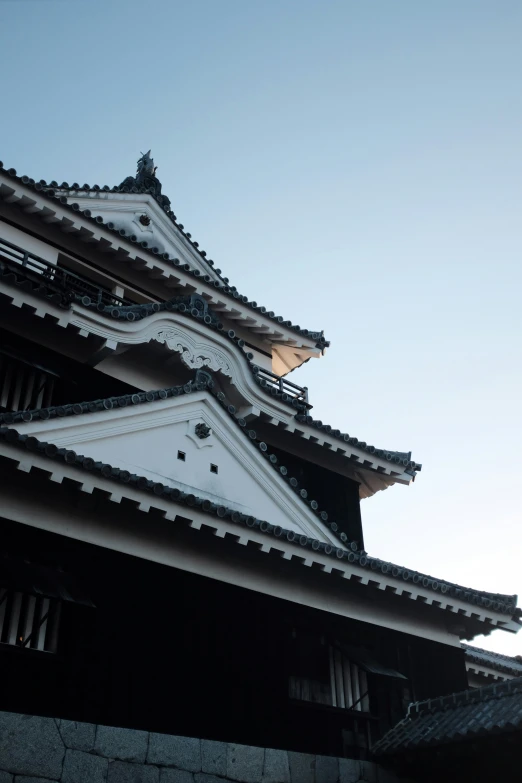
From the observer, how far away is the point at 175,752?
9406 mm

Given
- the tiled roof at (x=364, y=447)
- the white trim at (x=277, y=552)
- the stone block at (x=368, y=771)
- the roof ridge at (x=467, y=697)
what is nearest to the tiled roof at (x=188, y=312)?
the tiled roof at (x=364, y=447)

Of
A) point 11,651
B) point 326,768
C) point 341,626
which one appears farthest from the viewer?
point 341,626

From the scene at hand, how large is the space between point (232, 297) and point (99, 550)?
8284 millimetres

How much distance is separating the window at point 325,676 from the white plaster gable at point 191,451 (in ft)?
6.42

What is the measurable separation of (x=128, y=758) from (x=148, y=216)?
484 inches

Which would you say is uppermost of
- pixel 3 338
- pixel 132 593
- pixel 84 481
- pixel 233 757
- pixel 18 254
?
pixel 18 254

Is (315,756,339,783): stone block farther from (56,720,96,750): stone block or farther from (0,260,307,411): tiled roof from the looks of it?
(0,260,307,411): tiled roof

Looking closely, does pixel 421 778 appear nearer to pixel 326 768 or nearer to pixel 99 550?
pixel 326 768

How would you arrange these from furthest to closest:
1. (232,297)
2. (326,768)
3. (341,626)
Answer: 1. (232,297)
2. (341,626)
3. (326,768)

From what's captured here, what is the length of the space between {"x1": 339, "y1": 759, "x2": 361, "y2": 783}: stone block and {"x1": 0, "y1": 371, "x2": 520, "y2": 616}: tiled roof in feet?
9.00

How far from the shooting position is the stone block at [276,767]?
400 inches

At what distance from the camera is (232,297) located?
17062 millimetres

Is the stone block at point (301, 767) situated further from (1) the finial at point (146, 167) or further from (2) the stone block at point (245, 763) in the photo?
(1) the finial at point (146, 167)

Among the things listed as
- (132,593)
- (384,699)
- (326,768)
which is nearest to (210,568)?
(132,593)
